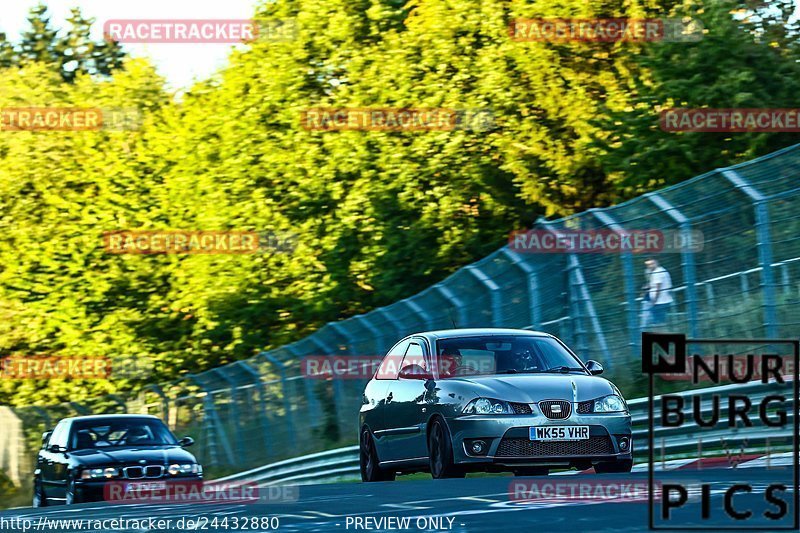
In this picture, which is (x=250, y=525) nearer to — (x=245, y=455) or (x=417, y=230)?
(x=245, y=455)

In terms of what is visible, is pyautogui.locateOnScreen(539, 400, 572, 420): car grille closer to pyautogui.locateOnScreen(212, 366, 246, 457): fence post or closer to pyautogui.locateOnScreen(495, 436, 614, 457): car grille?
pyautogui.locateOnScreen(495, 436, 614, 457): car grille

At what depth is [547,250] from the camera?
20.0 metres

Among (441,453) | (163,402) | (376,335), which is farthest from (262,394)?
(441,453)

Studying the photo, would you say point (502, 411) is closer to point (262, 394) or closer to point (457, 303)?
point (457, 303)

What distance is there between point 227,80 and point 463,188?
31.6ft

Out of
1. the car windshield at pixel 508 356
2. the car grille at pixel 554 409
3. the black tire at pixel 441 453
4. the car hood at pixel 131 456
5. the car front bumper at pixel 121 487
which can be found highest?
the car windshield at pixel 508 356

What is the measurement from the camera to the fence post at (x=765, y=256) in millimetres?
15786

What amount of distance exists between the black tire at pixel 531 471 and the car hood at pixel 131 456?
18.7 feet

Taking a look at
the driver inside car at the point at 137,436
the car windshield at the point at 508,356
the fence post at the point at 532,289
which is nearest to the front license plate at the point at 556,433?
the car windshield at the point at 508,356

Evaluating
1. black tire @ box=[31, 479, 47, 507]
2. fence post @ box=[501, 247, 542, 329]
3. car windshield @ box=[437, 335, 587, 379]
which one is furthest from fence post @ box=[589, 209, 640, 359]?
black tire @ box=[31, 479, 47, 507]

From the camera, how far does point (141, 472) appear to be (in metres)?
18.0

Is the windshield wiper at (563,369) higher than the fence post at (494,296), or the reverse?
the fence post at (494,296)

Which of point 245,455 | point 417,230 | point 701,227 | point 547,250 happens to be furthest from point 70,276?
point 701,227

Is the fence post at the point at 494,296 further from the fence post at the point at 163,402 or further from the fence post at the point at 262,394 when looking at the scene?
the fence post at the point at 163,402
